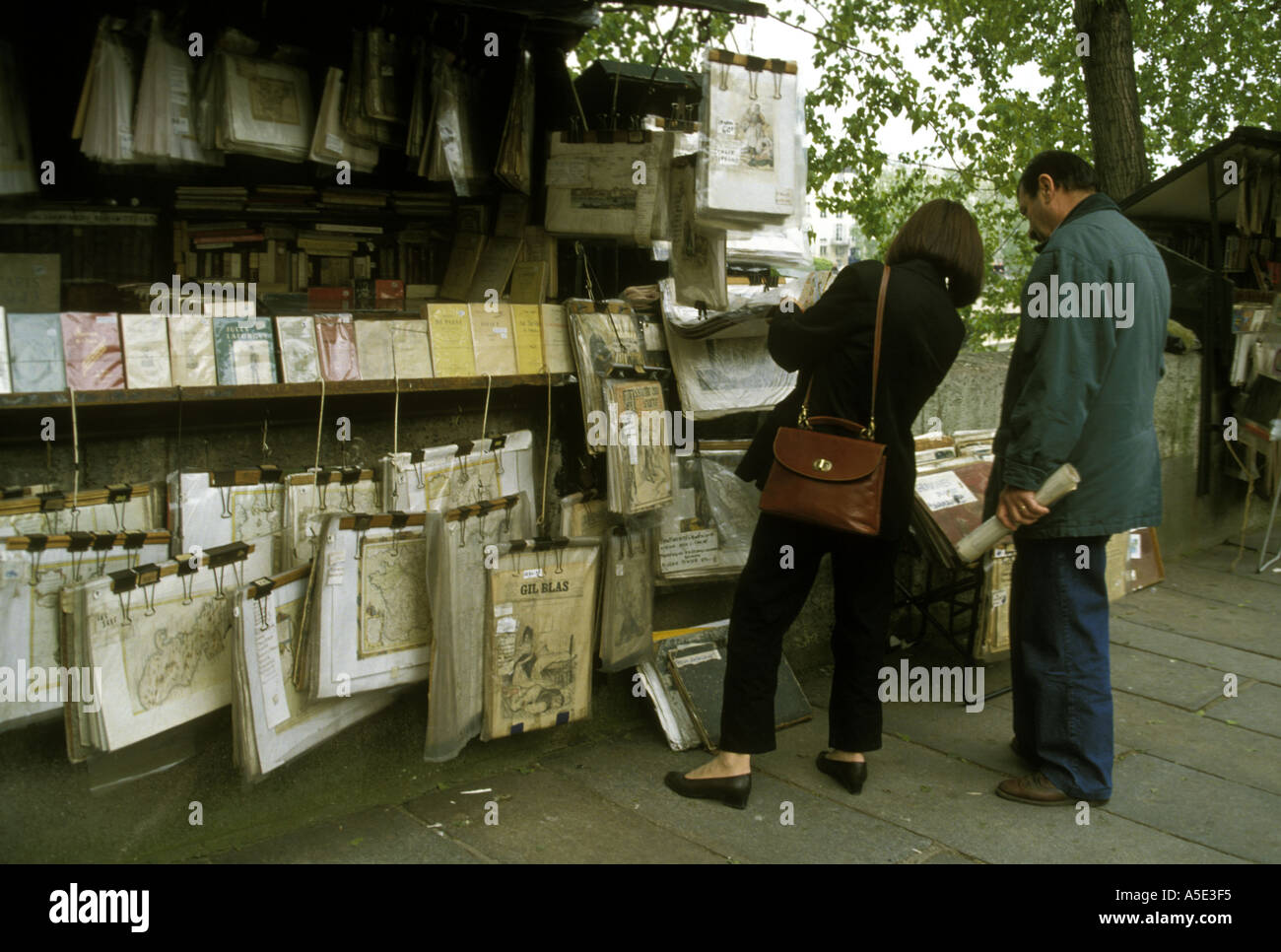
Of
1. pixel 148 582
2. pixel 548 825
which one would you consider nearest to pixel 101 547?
pixel 148 582

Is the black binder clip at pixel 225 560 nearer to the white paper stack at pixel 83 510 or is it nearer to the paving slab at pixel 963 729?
the white paper stack at pixel 83 510

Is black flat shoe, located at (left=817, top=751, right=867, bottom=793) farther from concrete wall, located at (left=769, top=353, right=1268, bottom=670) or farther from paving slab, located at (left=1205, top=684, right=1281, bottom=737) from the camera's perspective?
paving slab, located at (left=1205, top=684, right=1281, bottom=737)

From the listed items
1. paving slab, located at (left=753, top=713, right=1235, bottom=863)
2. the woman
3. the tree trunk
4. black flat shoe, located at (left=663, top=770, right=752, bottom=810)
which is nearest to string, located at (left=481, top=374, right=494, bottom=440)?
the woman

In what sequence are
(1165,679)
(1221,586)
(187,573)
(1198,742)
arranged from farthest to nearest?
(1221,586) < (1165,679) < (1198,742) < (187,573)

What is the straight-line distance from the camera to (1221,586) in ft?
20.3

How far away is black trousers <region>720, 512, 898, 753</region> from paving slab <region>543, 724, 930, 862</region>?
205 millimetres

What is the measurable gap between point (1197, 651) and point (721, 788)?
2.92 meters

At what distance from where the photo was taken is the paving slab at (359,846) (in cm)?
296

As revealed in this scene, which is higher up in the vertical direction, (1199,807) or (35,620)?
(35,620)

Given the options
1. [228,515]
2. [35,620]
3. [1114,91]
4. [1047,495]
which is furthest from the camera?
[1114,91]

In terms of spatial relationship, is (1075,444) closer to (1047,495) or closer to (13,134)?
(1047,495)

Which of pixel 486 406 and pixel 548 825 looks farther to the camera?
pixel 486 406

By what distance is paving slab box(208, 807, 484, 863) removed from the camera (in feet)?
9.71

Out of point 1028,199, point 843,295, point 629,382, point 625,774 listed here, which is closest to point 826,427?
point 843,295
